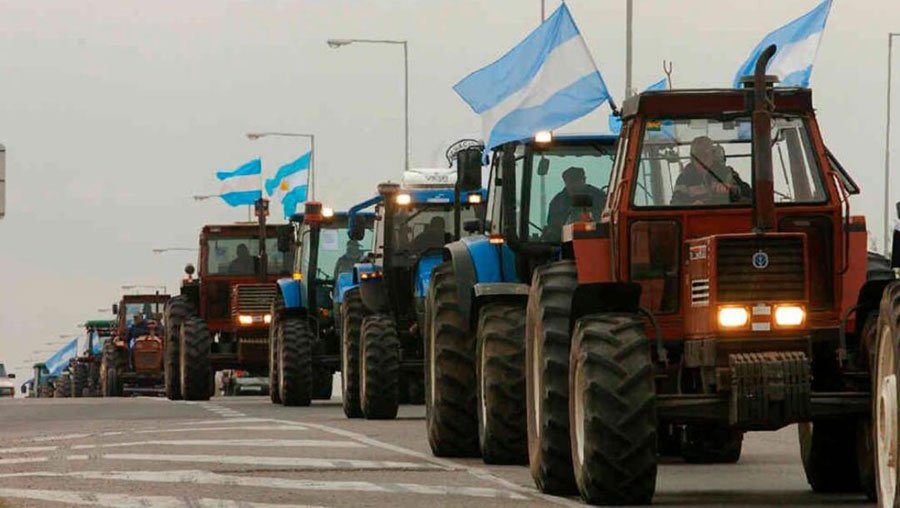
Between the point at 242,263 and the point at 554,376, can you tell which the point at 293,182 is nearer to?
the point at 242,263

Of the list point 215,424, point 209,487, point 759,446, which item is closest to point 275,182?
point 215,424

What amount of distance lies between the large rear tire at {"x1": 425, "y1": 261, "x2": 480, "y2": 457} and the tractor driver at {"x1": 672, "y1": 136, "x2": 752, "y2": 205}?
5.73 m

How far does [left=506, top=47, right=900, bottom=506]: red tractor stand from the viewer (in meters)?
14.0

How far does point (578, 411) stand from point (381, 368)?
1517 cm

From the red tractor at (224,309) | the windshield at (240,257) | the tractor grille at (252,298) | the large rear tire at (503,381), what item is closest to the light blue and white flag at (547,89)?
the large rear tire at (503,381)

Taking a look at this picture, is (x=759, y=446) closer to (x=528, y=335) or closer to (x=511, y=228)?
(x=511, y=228)

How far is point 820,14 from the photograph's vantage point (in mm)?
28297

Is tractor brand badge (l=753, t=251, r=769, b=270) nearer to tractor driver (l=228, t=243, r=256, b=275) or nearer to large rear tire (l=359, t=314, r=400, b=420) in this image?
large rear tire (l=359, t=314, r=400, b=420)

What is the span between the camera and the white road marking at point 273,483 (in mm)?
15834

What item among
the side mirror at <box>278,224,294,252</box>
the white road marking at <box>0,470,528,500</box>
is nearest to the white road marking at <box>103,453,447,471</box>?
the white road marking at <box>0,470,528,500</box>

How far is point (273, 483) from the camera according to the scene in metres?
17.0

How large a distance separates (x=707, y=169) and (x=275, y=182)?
56.0m

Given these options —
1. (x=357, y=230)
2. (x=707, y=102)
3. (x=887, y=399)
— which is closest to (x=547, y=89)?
(x=707, y=102)

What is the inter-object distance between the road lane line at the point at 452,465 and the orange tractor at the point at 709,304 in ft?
0.66
